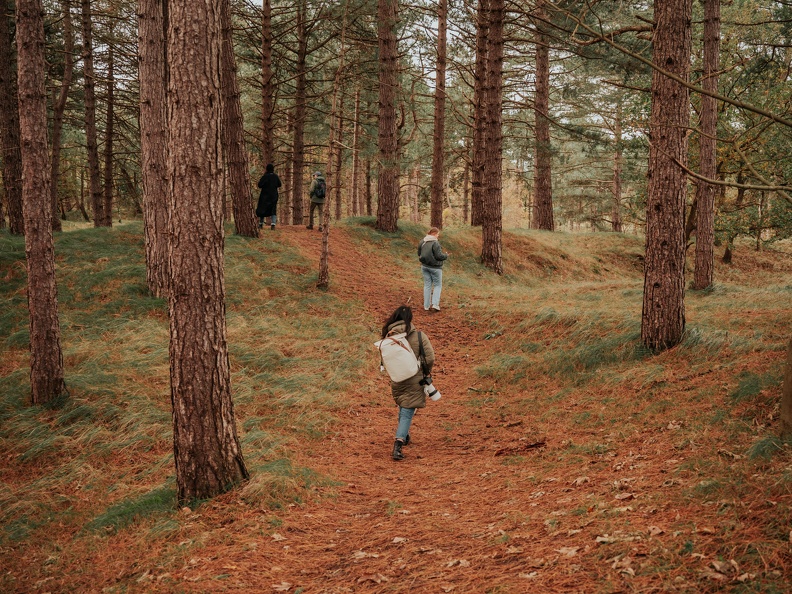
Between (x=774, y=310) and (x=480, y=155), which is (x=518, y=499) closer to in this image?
(x=774, y=310)

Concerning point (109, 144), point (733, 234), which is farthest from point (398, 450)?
point (109, 144)

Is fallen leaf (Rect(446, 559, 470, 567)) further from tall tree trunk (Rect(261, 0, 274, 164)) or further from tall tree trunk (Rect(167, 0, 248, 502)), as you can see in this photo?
tall tree trunk (Rect(261, 0, 274, 164))

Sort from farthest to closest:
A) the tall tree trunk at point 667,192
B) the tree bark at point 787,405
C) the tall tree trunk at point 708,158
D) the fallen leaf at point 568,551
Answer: the tall tree trunk at point 708,158 < the tall tree trunk at point 667,192 < the tree bark at point 787,405 < the fallen leaf at point 568,551

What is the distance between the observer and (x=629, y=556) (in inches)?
136

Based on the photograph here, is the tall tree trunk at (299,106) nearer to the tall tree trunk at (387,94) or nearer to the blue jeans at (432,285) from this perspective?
the tall tree trunk at (387,94)

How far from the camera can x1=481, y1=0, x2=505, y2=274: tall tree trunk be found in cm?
1501

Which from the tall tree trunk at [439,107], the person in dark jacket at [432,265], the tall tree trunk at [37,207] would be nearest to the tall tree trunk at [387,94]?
the tall tree trunk at [439,107]

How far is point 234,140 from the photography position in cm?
1473

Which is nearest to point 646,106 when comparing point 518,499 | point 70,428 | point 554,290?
point 554,290

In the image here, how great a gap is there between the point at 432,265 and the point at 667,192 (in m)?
5.74

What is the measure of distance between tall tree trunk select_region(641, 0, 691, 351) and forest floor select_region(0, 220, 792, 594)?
0.48m

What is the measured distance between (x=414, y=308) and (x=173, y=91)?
8.72 metres

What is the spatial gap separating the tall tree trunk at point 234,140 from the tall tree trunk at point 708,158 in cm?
1150

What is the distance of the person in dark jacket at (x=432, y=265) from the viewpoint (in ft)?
40.3
